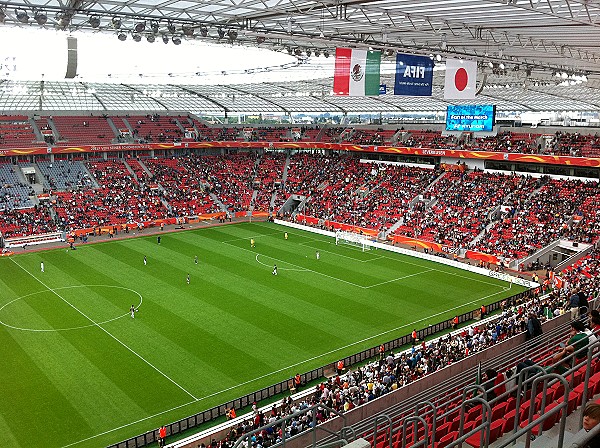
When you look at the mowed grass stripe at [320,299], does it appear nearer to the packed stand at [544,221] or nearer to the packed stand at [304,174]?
the packed stand at [544,221]

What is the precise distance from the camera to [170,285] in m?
34.4

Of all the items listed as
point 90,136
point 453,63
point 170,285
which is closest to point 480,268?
point 453,63

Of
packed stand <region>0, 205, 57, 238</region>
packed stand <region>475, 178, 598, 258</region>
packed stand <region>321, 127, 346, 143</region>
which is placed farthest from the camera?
packed stand <region>321, 127, 346, 143</region>

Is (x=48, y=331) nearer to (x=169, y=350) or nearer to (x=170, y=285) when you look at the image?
(x=169, y=350)

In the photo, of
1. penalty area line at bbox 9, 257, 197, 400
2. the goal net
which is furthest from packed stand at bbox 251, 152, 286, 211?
penalty area line at bbox 9, 257, 197, 400

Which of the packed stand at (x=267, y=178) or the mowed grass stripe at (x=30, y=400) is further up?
the packed stand at (x=267, y=178)

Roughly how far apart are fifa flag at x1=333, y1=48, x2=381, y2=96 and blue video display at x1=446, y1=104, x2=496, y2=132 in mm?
21614

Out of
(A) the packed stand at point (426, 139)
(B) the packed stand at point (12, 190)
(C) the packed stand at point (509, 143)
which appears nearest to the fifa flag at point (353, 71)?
(C) the packed stand at point (509, 143)

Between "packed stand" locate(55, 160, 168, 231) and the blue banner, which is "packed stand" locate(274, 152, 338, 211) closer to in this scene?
"packed stand" locate(55, 160, 168, 231)

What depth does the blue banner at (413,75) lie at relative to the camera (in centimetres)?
2214

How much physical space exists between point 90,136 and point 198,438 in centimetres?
5014

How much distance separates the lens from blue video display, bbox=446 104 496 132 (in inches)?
1596

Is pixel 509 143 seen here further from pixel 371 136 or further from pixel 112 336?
pixel 112 336

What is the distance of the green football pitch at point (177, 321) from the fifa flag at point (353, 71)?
11544 millimetres
